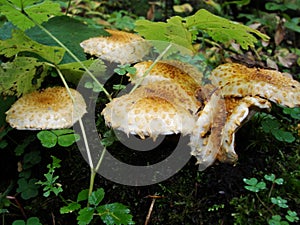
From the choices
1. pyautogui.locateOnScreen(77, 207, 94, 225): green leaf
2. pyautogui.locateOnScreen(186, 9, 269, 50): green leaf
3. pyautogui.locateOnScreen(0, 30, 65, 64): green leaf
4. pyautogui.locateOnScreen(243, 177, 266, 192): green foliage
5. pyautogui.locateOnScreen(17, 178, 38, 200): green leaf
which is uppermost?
pyautogui.locateOnScreen(186, 9, 269, 50): green leaf

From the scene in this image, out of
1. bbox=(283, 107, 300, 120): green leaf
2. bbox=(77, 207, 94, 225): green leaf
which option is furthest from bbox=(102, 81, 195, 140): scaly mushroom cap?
bbox=(283, 107, 300, 120): green leaf

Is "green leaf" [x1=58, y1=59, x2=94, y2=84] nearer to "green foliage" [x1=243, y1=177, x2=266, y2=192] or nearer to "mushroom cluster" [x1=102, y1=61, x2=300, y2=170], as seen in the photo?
"mushroom cluster" [x1=102, y1=61, x2=300, y2=170]

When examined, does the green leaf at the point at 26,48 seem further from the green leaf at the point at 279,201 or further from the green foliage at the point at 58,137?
the green leaf at the point at 279,201

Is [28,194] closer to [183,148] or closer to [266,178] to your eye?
[183,148]

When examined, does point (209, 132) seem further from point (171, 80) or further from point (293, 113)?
point (293, 113)

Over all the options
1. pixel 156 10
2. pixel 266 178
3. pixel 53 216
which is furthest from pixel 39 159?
pixel 156 10

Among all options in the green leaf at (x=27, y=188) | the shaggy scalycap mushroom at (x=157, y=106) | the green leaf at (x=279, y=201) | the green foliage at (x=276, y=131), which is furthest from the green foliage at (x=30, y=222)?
the green foliage at (x=276, y=131)

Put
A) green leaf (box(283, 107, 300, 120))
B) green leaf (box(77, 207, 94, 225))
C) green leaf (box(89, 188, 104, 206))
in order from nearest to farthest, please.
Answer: green leaf (box(77, 207, 94, 225))
green leaf (box(89, 188, 104, 206))
green leaf (box(283, 107, 300, 120))
